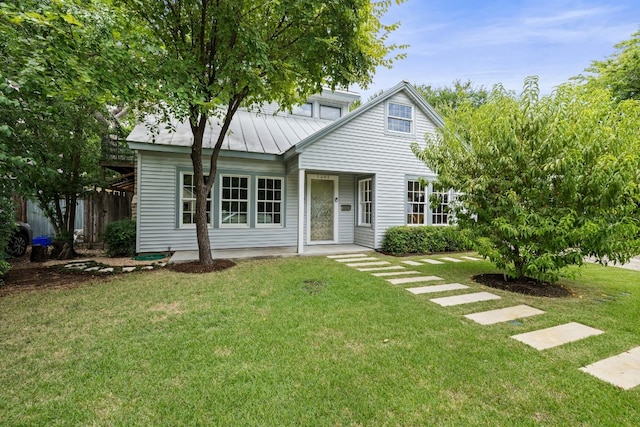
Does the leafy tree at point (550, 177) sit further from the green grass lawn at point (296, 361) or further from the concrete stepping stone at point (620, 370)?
the concrete stepping stone at point (620, 370)

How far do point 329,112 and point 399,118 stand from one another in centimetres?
425

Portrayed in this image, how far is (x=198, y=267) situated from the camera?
6.16 meters

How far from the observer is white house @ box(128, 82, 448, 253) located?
7781 millimetres

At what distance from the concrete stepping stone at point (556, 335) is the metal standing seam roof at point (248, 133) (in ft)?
23.8

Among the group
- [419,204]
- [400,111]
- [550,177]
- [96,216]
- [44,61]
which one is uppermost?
[400,111]

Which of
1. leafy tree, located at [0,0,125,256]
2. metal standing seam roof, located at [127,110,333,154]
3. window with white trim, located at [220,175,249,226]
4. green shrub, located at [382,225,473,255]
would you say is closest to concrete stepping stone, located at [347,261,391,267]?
green shrub, located at [382,225,473,255]

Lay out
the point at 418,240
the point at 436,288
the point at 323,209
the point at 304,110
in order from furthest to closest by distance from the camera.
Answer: the point at 304,110, the point at 323,209, the point at 418,240, the point at 436,288

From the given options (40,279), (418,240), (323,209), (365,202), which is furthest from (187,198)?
(418,240)

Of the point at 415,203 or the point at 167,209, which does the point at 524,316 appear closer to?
the point at 415,203

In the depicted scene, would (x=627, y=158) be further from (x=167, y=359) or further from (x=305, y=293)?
(x=167, y=359)

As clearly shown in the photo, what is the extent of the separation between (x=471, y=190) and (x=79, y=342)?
5.73m

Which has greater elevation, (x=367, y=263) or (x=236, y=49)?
(x=236, y=49)

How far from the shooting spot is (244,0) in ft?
17.1

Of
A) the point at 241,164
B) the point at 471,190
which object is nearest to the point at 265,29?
the point at 241,164
